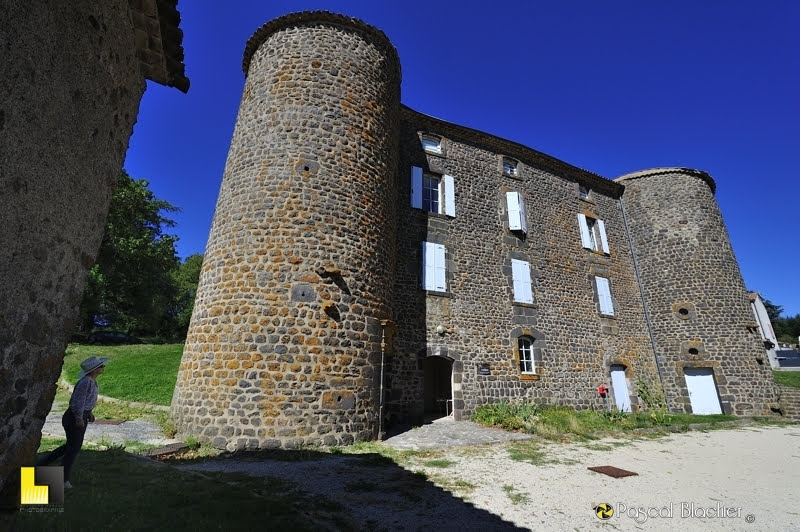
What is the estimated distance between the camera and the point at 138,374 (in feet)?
36.7

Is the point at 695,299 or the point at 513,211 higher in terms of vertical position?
the point at 513,211

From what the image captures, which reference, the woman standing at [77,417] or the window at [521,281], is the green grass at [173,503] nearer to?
the woman standing at [77,417]

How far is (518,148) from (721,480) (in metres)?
11.7

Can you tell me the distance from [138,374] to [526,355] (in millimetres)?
11830

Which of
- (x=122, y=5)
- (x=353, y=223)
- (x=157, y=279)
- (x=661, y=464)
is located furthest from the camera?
(x=157, y=279)

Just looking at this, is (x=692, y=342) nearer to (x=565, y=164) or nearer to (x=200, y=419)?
(x=565, y=164)

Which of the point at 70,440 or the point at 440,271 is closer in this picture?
the point at 70,440

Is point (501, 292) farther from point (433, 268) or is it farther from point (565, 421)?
point (565, 421)

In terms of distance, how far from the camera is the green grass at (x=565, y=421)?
8.56m

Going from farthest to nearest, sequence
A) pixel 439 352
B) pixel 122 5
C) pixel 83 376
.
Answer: pixel 439 352 → pixel 83 376 → pixel 122 5

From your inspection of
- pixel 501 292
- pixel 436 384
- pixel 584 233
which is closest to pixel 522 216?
pixel 501 292

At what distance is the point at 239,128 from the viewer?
8859mm

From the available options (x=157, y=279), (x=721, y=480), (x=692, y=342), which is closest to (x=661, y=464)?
(x=721, y=480)

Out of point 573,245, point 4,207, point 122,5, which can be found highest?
point 573,245
